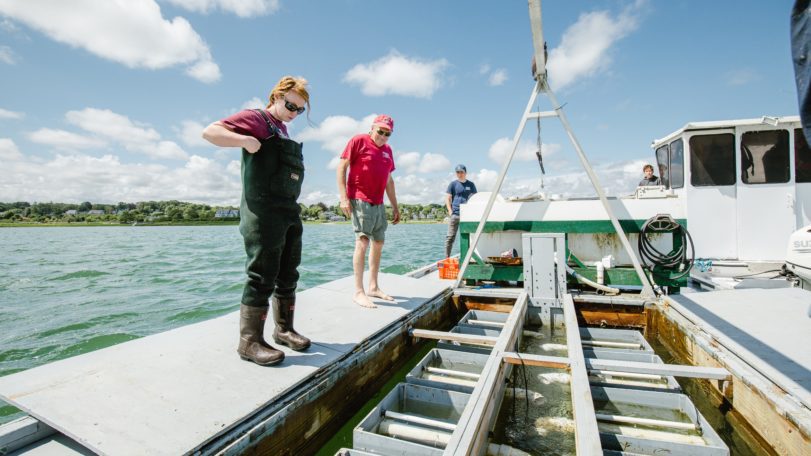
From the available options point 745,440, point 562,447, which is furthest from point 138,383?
point 745,440

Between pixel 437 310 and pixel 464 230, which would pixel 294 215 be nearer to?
pixel 437 310

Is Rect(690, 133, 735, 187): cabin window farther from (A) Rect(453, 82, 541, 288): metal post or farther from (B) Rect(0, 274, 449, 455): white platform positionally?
(B) Rect(0, 274, 449, 455): white platform

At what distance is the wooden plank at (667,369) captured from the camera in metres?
2.46

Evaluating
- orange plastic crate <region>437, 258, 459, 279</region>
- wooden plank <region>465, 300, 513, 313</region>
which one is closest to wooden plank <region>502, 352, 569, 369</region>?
wooden plank <region>465, 300, 513, 313</region>

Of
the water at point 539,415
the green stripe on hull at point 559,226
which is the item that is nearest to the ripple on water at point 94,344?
the green stripe on hull at point 559,226

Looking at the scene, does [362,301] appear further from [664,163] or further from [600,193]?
[664,163]

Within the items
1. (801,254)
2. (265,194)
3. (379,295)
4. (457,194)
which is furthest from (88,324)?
(801,254)

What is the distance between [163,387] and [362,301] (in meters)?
1.90

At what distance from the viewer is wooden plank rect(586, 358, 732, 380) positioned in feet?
8.08

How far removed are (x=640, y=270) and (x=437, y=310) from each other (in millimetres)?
2334

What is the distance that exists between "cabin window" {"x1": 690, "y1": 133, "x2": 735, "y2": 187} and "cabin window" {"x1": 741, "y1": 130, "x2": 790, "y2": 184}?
169mm

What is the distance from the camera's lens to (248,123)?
2086mm

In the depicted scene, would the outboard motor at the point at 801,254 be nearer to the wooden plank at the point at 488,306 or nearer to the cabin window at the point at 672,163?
the cabin window at the point at 672,163

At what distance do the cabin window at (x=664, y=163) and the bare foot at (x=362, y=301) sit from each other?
20.1ft
